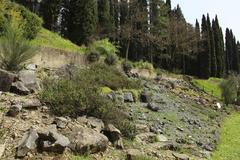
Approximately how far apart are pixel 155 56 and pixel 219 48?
10925 millimetres

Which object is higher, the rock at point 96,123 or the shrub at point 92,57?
the shrub at point 92,57

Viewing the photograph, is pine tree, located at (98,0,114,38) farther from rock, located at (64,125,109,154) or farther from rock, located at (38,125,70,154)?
rock, located at (38,125,70,154)

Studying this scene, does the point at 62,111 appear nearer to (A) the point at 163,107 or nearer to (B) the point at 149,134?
(B) the point at 149,134

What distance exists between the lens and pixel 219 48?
6819 centimetres

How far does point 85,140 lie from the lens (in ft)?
31.7

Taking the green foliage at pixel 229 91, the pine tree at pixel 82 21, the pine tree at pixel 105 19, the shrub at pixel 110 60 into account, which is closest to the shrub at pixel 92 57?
the shrub at pixel 110 60

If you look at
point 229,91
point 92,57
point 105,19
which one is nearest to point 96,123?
point 92,57

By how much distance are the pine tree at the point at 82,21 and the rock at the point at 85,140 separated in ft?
108

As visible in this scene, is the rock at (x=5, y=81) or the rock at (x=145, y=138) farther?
the rock at (x=5, y=81)

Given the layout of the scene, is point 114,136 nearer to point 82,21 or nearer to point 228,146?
point 228,146

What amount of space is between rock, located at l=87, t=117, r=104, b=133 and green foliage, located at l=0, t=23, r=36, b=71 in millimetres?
4984

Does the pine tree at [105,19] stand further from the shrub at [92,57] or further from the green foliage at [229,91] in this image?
the shrub at [92,57]

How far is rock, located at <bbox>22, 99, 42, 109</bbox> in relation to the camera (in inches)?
440

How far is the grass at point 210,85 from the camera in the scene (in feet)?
165
